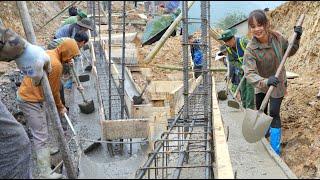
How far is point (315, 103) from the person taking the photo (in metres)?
7.01

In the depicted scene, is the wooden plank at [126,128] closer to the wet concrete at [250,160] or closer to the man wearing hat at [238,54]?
the wet concrete at [250,160]

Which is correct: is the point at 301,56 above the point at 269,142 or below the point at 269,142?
above

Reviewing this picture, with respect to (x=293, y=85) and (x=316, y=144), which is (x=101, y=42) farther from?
(x=316, y=144)

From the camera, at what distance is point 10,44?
4.09 meters

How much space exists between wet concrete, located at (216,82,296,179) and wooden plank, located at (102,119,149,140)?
3.34 feet

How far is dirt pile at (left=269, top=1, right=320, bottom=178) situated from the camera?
5.45 m

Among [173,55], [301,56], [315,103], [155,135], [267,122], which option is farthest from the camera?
[173,55]

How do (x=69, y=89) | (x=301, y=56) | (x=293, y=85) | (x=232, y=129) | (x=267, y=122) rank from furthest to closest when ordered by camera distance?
(x=301, y=56) < (x=69, y=89) < (x=293, y=85) < (x=232, y=129) < (x=267, y=122)

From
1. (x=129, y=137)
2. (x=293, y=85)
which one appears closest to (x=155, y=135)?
Answer: (x=129, y=137)

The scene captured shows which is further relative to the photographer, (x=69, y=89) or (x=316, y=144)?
(x=69, y=89)

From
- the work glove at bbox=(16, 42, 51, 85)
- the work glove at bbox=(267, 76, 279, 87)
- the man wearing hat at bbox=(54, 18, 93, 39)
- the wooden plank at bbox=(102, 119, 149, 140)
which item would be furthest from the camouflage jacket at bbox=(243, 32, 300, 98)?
the man wearing hat at bbox=(54, 18, 93, 39)

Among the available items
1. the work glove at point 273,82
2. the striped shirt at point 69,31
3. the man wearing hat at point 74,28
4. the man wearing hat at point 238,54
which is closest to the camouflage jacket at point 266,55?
the work glove at point 273,82

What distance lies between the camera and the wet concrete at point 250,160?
4359 mm

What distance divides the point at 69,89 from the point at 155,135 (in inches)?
147
